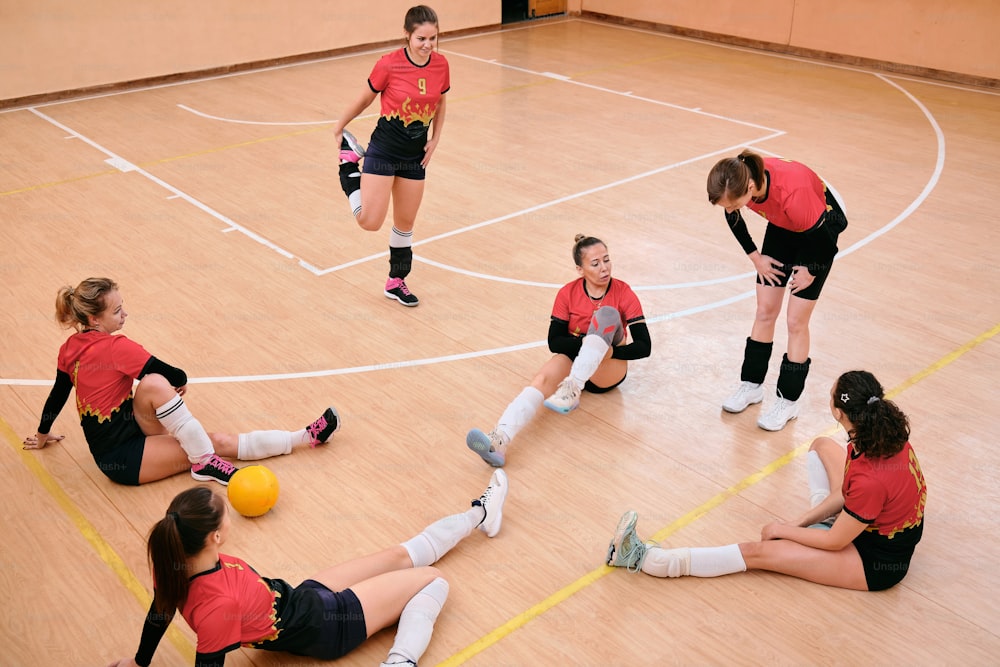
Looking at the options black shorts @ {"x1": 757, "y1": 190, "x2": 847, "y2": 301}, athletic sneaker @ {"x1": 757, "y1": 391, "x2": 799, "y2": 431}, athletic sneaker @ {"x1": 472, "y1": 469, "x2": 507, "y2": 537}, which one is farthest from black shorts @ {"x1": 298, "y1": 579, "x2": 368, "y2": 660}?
black shorts @ {"x1": 757, "y1": 190, "x2": 847, "y2": 301}

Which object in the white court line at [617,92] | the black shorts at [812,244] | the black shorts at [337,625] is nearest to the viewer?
the black shorts at [337,625]

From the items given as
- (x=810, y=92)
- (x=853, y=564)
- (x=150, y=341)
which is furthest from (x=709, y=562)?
(x=810, y=92)

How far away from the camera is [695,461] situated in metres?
4.39

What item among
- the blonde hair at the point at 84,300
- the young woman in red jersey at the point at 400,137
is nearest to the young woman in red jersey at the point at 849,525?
the blonde hair at the point at 84,300

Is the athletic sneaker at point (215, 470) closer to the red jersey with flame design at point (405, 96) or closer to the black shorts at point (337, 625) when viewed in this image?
the black shorts at point (337, 625)

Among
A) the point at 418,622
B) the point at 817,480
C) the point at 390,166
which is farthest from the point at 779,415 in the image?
the point at 390,166

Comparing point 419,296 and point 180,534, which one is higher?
point 180,534

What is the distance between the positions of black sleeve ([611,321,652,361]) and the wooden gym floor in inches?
14.9

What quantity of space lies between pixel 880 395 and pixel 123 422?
324 centimetres

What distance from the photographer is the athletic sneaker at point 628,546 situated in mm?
3627

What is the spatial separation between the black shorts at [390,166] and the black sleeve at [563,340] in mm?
1592

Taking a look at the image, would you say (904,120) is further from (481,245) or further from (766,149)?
Result: (481,245)

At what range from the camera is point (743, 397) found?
4.78 meters

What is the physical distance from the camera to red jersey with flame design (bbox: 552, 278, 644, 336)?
464 centimetres
